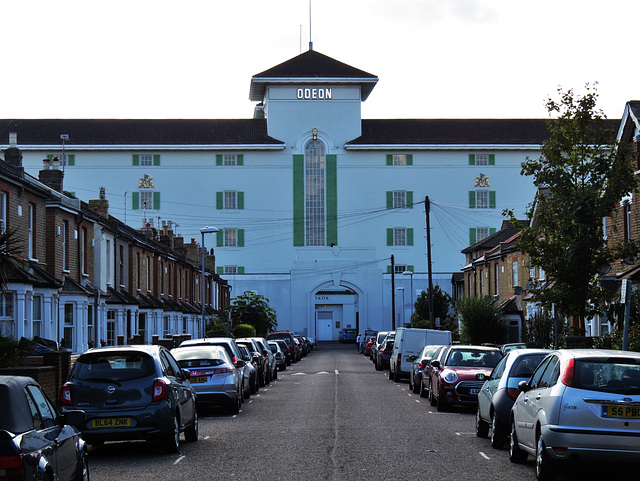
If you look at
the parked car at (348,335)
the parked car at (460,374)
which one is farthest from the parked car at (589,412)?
the parked car at (348,335)

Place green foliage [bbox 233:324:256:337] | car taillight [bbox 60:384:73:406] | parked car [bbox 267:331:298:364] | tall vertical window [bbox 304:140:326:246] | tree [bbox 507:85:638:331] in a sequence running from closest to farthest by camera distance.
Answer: car taillight [bbox 60:384:73:406] → tree [bbox 507:85:638:331] → parked car [bbox 267:331:298:364] → green foliage [bbox 233:324:256:337] → tall vertical window [bbox 304:140:326:246]

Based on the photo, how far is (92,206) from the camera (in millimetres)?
42469

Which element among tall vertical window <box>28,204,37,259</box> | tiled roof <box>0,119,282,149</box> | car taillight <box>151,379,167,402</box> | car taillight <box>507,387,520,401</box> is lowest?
car taillight <box>507,387,520,401</box>

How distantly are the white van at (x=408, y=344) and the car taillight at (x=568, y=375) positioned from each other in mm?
22145

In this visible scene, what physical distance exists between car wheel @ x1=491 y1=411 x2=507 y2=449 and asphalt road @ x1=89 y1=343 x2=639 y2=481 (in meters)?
0.25

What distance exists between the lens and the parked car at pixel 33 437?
7.35 metres

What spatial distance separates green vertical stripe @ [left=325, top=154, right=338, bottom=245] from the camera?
324 feet

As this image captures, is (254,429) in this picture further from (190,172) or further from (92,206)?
(190,172)

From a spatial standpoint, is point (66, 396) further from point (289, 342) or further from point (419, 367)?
point (289, 342)

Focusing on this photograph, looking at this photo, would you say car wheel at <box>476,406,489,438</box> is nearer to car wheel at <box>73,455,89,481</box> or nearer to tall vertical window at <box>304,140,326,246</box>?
car wheel at <box>73,455,89,481</box>

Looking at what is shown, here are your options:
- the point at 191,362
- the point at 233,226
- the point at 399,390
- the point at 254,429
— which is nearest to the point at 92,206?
the point at 399,390

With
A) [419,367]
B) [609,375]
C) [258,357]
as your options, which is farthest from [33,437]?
[258,357]

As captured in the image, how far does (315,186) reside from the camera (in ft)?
326

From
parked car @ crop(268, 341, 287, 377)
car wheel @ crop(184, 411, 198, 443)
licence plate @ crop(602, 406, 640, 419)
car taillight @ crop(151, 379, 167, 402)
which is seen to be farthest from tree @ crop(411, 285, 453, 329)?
licence plate @ crop(602, 406, 640, 419)
